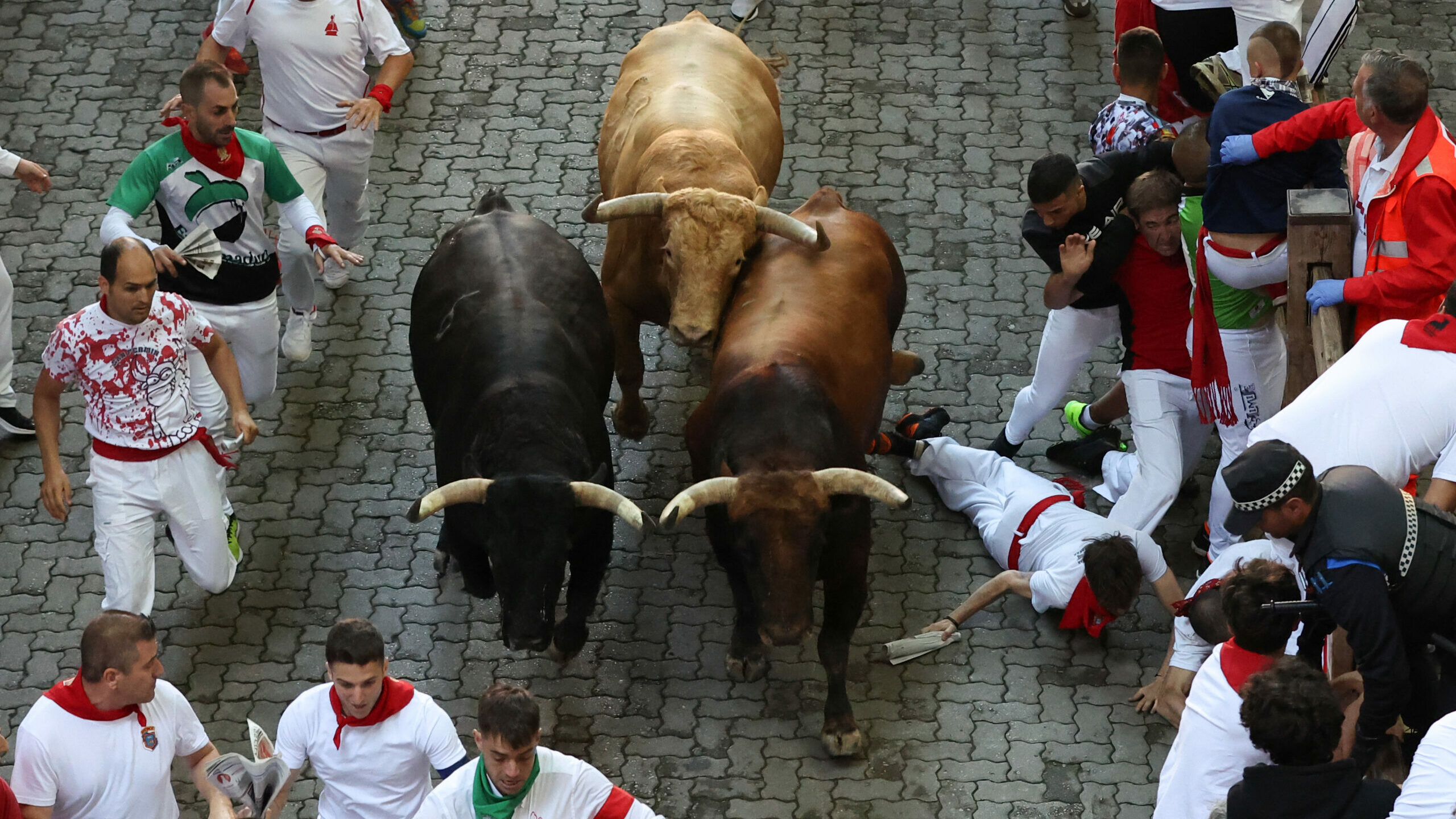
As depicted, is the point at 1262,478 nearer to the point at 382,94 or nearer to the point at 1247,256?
the point at 1247,256

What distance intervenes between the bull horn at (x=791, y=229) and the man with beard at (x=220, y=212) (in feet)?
6.76

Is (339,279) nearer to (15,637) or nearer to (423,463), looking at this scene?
(423,463)

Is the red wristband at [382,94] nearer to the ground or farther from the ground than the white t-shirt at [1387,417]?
farther from the ground

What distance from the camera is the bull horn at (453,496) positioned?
6.55 metres

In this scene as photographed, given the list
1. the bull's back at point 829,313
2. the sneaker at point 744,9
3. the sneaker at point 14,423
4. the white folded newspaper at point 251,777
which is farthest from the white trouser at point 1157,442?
the sneaker at point 14,423

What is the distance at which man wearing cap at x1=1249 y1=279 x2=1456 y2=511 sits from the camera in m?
6.07

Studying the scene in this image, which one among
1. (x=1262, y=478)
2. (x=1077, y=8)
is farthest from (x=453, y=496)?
(x=1077, y=8)

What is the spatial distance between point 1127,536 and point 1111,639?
0.59 metres

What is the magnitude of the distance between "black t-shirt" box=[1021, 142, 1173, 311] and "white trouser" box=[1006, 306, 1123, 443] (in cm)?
12

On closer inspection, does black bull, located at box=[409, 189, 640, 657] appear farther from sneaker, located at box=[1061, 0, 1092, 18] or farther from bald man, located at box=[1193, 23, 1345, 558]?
sneaker, located at box=[1061, 0, 1092, 18]

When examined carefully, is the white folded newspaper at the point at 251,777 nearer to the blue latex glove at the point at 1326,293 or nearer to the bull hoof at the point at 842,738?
the bull hoof at the point at 842,738

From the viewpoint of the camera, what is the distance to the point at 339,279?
983 centimetres

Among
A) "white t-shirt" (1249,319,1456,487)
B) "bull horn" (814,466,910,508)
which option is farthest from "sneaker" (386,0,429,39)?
"white t-shirt" (1249,319,1456,487)

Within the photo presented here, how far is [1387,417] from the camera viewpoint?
6082mm
